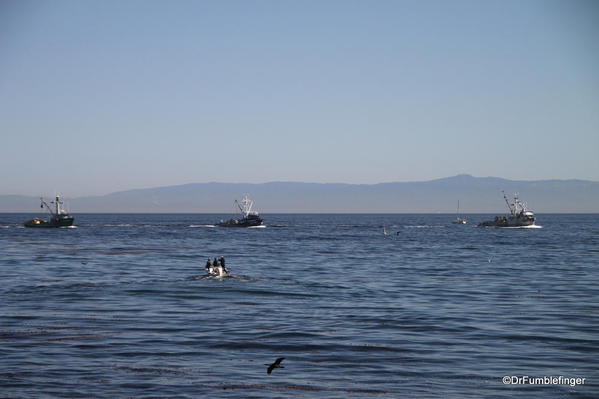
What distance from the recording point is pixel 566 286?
5094cm

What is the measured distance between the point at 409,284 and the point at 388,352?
26055mm

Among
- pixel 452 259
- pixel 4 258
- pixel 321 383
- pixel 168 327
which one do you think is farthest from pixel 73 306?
pixel 452 259

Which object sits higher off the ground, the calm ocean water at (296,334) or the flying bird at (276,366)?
the flying bird at (276,366)

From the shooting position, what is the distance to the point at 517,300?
42.5 meters

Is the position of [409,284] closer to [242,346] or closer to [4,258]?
[242,346]

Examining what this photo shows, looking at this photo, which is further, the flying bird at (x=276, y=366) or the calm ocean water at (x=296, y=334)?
the flying bird at (x=276, y=366)

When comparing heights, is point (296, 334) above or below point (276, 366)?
below

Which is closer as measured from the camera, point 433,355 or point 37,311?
point 433,355

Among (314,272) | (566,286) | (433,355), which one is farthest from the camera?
(314,272)

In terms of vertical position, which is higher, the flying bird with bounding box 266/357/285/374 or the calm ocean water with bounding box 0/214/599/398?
the flying bird with bounding box 266/357/285/374

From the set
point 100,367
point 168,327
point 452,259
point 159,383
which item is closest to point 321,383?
point 159,383

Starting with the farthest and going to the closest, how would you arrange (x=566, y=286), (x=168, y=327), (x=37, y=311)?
(x=566, y=286)
(x=37, y=311)
(x=168, y=327)

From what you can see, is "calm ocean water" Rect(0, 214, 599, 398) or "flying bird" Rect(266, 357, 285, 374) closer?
"calm ocean water" Rect(0, 214, 599, 398)

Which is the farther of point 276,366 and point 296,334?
point 296,334
